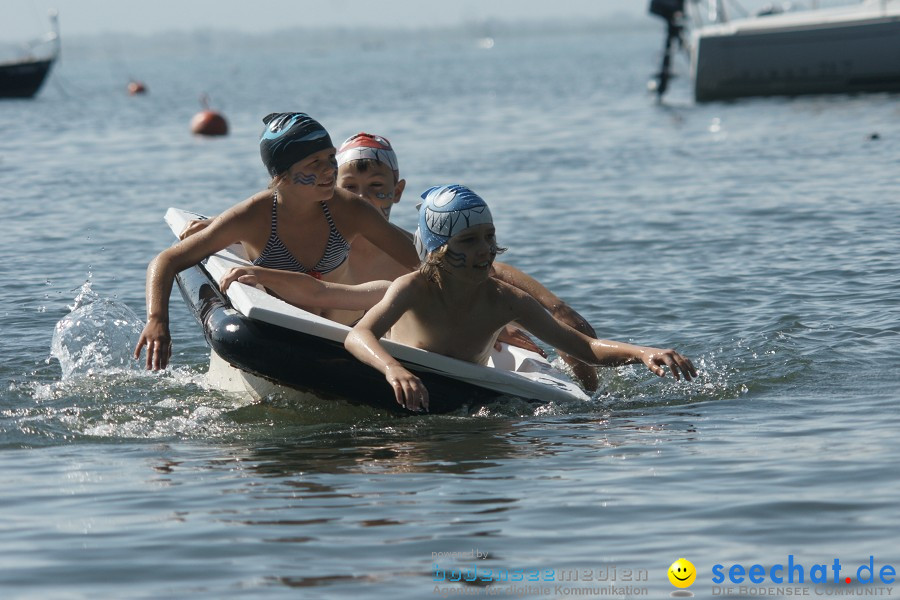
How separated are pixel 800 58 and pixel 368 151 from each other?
2294cm

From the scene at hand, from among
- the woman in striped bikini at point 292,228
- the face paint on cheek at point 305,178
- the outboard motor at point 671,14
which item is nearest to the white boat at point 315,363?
the woman in striped bikini at point 292,228

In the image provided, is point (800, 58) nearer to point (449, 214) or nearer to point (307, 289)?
point (307, 289)

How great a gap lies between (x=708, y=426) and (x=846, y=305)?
343 cm

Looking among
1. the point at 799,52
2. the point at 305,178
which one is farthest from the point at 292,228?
the point at 799,52

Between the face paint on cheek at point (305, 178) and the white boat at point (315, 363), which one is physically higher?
the face paint on cheek at point (305, 178)

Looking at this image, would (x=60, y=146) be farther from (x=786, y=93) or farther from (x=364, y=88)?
(x=364, y=88)

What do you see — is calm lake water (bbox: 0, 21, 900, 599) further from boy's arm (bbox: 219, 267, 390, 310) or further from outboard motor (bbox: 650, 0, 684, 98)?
outboard motor (bbox: 650, 0, 684, 98)

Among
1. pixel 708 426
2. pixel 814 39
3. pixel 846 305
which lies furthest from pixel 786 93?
pixel 708 426

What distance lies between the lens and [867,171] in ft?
57.0

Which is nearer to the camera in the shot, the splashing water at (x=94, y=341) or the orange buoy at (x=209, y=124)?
the splashing water at (x=94, y=341)

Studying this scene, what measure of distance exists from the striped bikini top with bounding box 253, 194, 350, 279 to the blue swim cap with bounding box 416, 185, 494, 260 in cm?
78

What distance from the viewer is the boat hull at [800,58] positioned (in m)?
27.6

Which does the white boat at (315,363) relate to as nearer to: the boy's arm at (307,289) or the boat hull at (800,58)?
the boy's arm at (307,289)

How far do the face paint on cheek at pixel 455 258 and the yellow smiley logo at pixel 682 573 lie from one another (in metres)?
2.13
